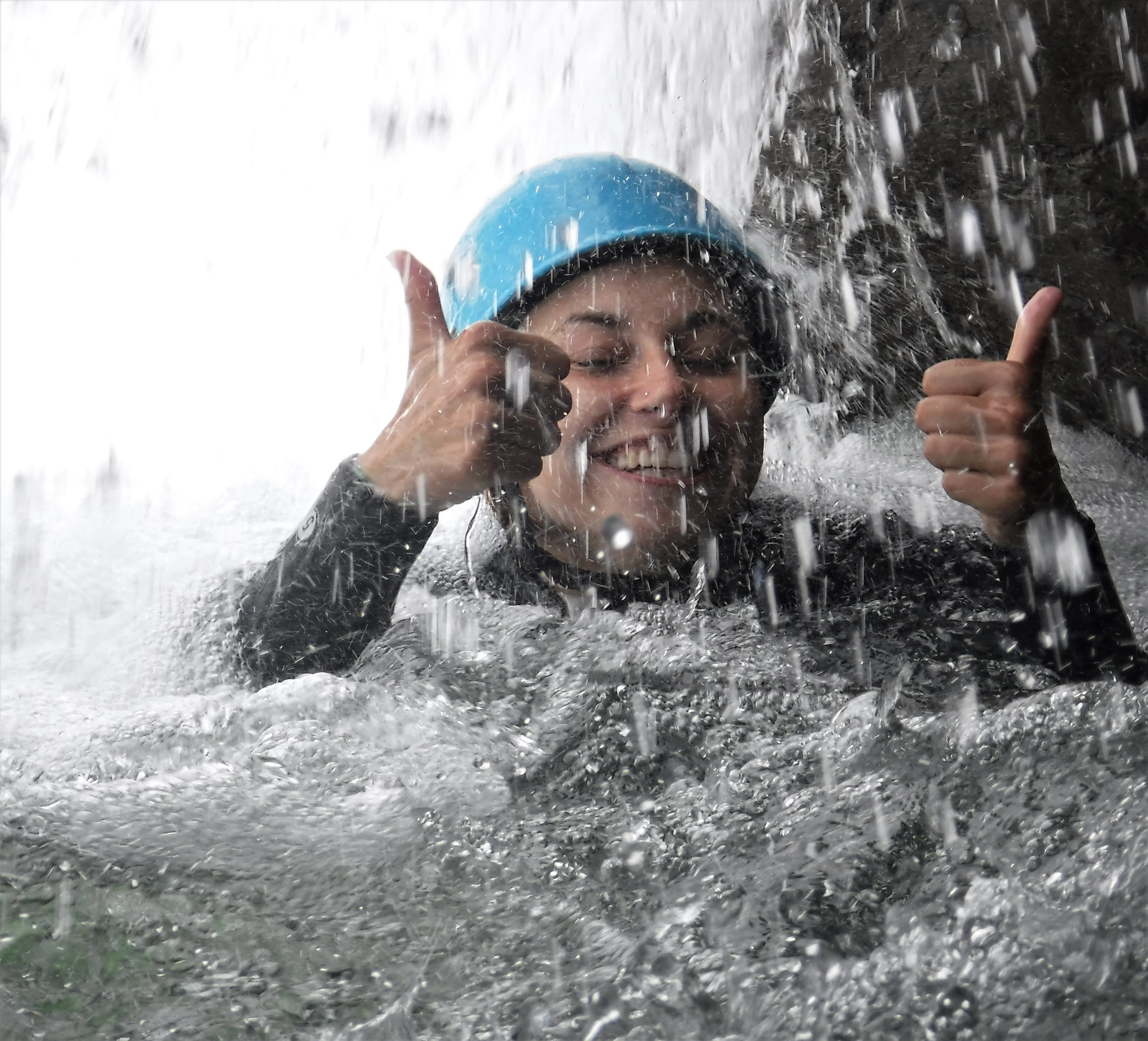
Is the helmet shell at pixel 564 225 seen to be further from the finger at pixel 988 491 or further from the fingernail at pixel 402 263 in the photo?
the finger at pixel 988 491

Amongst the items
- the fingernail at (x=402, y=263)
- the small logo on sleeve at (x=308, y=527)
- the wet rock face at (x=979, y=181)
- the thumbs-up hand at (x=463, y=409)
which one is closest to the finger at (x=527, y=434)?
the thumbs-up hand at (x=463, y=409)

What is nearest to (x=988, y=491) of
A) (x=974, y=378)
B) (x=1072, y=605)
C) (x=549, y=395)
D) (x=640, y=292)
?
(x=974, y=378)

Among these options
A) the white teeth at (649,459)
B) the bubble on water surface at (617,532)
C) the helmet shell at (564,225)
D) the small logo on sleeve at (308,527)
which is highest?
the helmet shell at (564,225)

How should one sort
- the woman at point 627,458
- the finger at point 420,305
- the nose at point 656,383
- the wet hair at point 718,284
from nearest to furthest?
1. the woman at point 627,458
2. the finger at point 420,305
3. the nose at point 656,383
4. the wet hair at point 718,284

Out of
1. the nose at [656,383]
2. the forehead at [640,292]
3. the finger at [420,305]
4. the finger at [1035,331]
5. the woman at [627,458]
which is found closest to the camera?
the finger at [1035,331]

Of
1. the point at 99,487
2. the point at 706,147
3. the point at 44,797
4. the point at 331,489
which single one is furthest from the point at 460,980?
the point at 99,487

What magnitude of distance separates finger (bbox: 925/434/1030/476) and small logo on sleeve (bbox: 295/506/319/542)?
1.23 metres

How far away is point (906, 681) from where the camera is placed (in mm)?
1808

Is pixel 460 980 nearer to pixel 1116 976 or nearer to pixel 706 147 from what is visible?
pixel 1116 976

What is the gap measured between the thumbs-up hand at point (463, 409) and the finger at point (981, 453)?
0.65 metres

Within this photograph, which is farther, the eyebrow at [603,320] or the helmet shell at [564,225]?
the helmet shell at [564,225]

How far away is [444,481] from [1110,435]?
2.08 m

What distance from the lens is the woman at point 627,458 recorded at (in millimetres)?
1739

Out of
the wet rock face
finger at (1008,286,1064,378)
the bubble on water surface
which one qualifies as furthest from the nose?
the wet rock face
